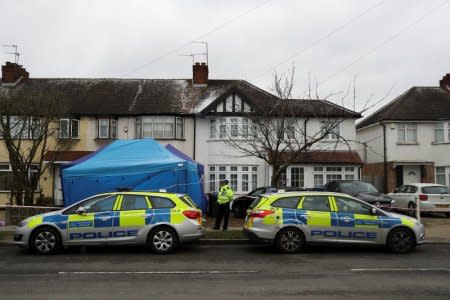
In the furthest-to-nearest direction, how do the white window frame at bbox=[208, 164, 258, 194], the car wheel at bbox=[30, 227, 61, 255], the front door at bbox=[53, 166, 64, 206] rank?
the white window frame at bbox=[208, 164, 258, 194], the front door at bbox=[53, 166, 64, 206], the car wheel at bbox=[30, 227, 61, 255]

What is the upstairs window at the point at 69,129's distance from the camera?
26.4m

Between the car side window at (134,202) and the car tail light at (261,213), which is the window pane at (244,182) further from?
the car side window at (134,202)

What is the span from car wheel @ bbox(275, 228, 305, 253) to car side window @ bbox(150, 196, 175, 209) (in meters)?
2.65

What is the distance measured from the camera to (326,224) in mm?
11734

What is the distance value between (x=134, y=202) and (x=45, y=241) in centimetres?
219

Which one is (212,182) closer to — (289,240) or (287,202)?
(287,202)

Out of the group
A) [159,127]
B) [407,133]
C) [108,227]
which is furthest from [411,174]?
[108,227]

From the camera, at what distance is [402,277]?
873 cm

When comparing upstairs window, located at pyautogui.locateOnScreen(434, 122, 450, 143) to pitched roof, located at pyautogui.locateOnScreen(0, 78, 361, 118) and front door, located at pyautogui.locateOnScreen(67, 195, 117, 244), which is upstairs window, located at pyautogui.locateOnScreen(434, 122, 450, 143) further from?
front door, located at pyautogui.locateOnScreen(67, 195, 117, 244)

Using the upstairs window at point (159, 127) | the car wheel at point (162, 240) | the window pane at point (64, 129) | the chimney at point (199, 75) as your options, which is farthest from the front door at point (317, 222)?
the chimney at point (199, 75)

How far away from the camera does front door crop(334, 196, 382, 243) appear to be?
1175 centimetres

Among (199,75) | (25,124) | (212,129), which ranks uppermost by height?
(199,75)

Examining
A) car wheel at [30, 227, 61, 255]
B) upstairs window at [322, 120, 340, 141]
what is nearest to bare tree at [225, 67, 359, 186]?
upstairs window at [322, 120, 340, 141]

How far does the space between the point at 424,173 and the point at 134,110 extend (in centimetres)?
1656
